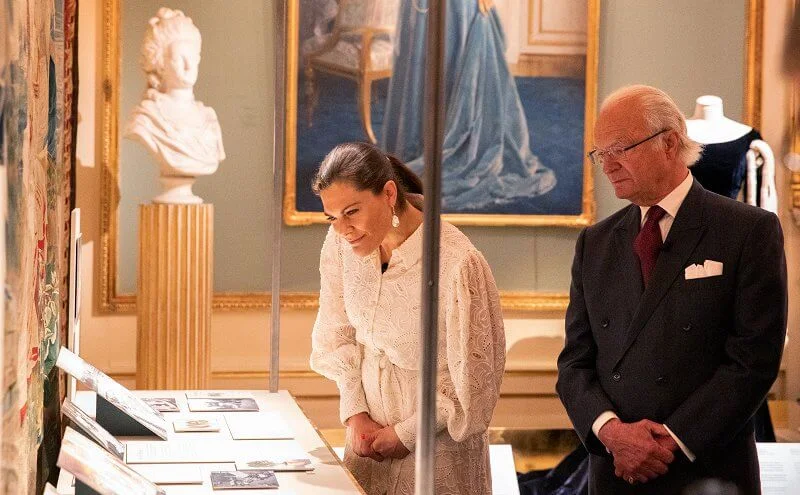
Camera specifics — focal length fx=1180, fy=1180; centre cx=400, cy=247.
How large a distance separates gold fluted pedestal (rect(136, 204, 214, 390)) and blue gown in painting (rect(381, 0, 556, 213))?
60.8 inches

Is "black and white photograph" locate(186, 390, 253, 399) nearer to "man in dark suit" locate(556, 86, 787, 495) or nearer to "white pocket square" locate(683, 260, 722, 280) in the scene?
"man in dark suit" locate(556, 86, 787, 495)

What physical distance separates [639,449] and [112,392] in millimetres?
1224

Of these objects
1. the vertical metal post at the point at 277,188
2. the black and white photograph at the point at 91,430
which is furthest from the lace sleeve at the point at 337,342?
the black and white photograph at the point at 91,430

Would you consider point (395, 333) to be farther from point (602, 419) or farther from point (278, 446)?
point (602, 419)

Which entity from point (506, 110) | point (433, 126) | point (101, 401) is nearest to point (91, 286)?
point (506, 110)

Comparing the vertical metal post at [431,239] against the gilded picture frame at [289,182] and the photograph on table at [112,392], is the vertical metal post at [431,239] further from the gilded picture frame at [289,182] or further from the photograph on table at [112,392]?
the gilded picture frame at [289,182]

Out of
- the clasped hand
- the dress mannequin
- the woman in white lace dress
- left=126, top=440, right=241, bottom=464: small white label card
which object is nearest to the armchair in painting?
the dress mannequin

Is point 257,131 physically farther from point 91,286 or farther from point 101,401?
point 101,401

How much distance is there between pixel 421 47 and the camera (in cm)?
687

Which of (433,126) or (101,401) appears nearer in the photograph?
(433,126)

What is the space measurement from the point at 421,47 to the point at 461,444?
4.35 metres

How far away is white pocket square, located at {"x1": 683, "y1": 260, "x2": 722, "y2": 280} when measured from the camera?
8.85 feet

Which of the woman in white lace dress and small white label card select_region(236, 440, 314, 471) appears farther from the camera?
the woman in white lace dress

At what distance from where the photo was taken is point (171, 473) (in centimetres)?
239
